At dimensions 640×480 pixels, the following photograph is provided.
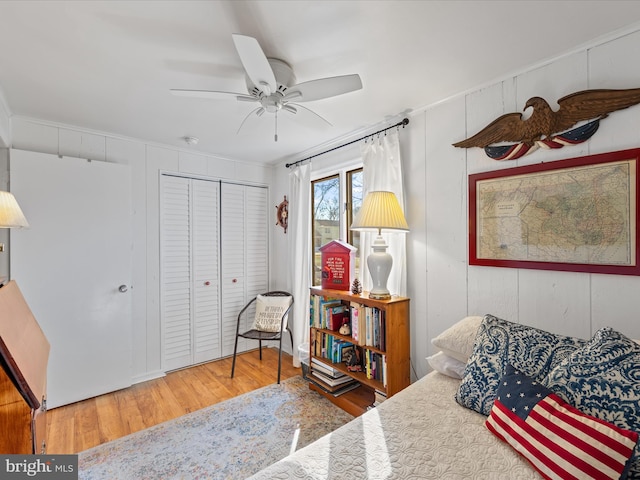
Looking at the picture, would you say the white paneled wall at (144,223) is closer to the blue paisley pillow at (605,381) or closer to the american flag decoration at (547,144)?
the american flag decoration at (547,144)

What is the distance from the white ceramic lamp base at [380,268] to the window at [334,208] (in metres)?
0.63

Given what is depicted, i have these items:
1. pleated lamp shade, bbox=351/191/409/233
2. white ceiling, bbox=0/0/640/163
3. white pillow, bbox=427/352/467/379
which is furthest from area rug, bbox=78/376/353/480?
white ceiling, bbox=0/0/640/163

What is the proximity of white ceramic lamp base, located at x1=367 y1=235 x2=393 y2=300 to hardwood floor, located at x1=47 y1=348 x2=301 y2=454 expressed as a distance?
1.59 m

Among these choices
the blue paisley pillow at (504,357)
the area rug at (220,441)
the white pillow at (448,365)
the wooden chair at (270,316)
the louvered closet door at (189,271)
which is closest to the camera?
the blue paisley pillow at (504,357)

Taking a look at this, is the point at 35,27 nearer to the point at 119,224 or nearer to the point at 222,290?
the point at 119,224

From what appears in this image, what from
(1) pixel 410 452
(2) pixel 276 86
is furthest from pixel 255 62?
(1) pixel 410 452

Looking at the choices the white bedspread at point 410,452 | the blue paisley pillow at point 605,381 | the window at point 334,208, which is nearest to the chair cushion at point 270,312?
the window at point 334,208

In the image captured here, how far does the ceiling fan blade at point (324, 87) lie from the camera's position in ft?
4.93

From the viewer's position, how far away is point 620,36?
1507 mm

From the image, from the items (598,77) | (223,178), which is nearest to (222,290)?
(223,178)

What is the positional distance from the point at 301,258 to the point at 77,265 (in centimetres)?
209

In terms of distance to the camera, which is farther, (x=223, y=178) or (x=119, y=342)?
(x=223, y=178)

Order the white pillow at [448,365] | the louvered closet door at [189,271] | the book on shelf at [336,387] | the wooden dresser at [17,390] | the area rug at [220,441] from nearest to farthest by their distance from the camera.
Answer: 1. the wooden dresser at [17,390]
2. the white pillow at [448,365]
3. the area rug at [220,441]
4. the book on shelf at [336,387]
5. the louvered closet door at [189,271]

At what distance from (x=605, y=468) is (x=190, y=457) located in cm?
218
